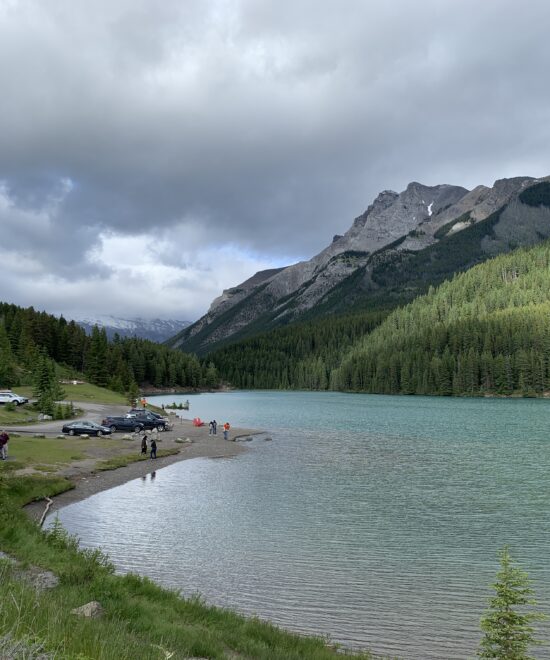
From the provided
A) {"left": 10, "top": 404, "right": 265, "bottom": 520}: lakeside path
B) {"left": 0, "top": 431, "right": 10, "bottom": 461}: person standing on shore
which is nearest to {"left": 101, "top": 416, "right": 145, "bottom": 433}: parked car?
{"left": 10, "top": 404, "right": 265, "bottom": 520}: lakeside path

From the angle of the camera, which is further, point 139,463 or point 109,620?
point 139,463

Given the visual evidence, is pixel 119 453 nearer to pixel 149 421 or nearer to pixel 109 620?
pixel 149 421

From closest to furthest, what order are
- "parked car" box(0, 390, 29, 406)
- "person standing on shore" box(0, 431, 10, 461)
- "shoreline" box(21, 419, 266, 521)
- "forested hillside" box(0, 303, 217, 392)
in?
1. "shoreline" box(21, 419, 266, 521)
2. "person standing on shore" box(0, 431, 10, 461)
3. "parked car" box(0, 390, 29, 406)
4. "forested hillside" box(0, 303, 217, 392)

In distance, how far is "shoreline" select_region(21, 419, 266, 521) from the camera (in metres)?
35.8

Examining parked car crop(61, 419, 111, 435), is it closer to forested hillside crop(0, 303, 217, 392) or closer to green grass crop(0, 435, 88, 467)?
green grass crop(0, 435, 88, 467)

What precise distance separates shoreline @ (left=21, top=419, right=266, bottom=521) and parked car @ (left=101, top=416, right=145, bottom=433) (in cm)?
400

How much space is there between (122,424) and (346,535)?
53665 mm

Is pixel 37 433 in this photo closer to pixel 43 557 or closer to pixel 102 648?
pixel 43 557

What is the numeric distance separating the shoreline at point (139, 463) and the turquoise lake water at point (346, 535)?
63.4 inches

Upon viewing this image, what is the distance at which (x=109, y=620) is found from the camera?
36.8 feet

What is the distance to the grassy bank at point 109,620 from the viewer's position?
710cm

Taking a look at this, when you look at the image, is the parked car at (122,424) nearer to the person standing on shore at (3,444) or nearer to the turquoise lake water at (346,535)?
the turquoise lake water at (346,535)

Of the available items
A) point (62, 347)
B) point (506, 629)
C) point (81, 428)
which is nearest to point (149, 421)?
point (81, 428)

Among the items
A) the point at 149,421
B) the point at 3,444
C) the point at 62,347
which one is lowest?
the point at 149,421
